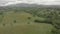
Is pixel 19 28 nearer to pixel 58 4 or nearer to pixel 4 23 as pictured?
pixel 4 23

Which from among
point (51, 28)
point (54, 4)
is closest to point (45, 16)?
point (51, 28)

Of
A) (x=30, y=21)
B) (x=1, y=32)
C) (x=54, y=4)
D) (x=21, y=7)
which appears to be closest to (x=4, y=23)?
(x=1, y=32)

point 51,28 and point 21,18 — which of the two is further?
point 21,18

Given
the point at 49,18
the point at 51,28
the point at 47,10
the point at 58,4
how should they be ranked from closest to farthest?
the point at 51,28, the point at 49,18, the point at 47,10, the point at 58,4

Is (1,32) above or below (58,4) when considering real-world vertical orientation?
below

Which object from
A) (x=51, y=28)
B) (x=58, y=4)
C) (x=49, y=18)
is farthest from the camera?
(x=58, y=4)

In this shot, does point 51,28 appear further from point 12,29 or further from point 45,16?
point 12,29
